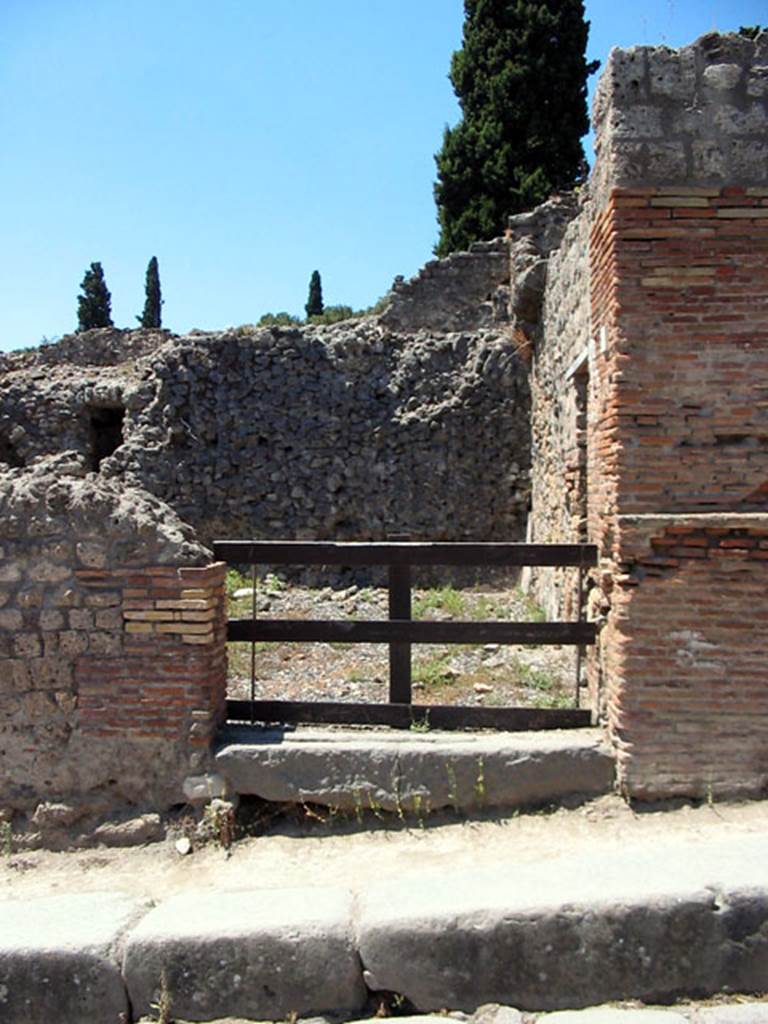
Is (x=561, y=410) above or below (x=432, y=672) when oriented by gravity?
above

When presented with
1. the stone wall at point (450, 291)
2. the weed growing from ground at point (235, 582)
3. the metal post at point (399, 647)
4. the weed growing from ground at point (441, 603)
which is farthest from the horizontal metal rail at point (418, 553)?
the stone wall at point (450, 291)

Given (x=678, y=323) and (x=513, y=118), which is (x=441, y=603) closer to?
(x=678, y=323)

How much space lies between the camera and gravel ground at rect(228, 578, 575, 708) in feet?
22.0

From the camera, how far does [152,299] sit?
41.6 metres

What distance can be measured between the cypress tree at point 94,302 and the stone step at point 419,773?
38818mm

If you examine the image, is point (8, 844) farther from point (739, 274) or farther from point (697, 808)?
point (739, 274)

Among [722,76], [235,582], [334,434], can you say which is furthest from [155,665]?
[334,434]

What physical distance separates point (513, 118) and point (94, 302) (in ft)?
80.3

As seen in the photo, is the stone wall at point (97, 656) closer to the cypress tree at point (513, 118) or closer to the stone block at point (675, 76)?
the stone block at point (675, 76)

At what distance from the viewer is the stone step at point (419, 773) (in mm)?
4461

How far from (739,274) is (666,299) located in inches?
16.1

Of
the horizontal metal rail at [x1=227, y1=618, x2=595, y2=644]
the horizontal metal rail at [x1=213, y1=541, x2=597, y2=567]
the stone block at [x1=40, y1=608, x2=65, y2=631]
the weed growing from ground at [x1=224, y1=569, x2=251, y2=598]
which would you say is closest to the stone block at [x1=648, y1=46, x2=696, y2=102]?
the horizontal metal rail at [x1=213, y1=541, x2=597, y2=567]

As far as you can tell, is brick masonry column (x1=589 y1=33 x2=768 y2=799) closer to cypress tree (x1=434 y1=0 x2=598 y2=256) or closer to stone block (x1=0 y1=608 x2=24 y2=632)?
stone block (x1=0 y1=608 x2=24 y2=632)

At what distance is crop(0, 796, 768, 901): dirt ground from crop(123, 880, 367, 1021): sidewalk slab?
64cm
